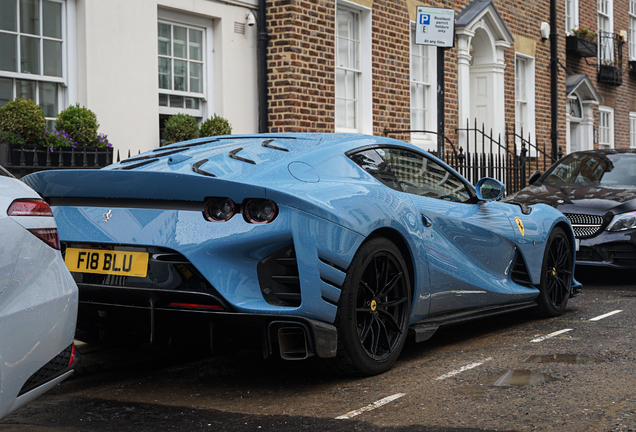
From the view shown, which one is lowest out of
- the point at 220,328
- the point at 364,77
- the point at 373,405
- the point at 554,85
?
the point at 373,405

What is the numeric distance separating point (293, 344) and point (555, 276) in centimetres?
350

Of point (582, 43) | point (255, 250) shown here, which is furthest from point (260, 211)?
point (582, 43)

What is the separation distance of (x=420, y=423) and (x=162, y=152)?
8.16 feet

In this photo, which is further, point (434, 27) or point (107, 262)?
point (434, 27)

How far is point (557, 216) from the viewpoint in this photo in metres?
7.27

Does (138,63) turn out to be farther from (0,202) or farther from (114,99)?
(0,202)

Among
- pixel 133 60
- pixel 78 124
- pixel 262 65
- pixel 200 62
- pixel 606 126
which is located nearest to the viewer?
pixel 78 124

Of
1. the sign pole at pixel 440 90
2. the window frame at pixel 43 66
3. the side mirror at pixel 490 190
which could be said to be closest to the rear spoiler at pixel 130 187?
the side mirror at pixel 490 190

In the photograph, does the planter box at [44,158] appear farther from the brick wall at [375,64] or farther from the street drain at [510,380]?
the street drain at [510,380]

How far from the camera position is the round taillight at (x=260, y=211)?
4402 millimetres

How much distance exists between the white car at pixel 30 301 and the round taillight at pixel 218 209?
3.72 ft

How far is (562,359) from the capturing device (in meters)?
5.39

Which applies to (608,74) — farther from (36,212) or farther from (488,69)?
(36,212)

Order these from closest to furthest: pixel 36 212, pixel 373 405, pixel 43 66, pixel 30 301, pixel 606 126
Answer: pixel 30 301, pixel 36 212, pixel 373 405, pixel 43 66, pixel 606 126
